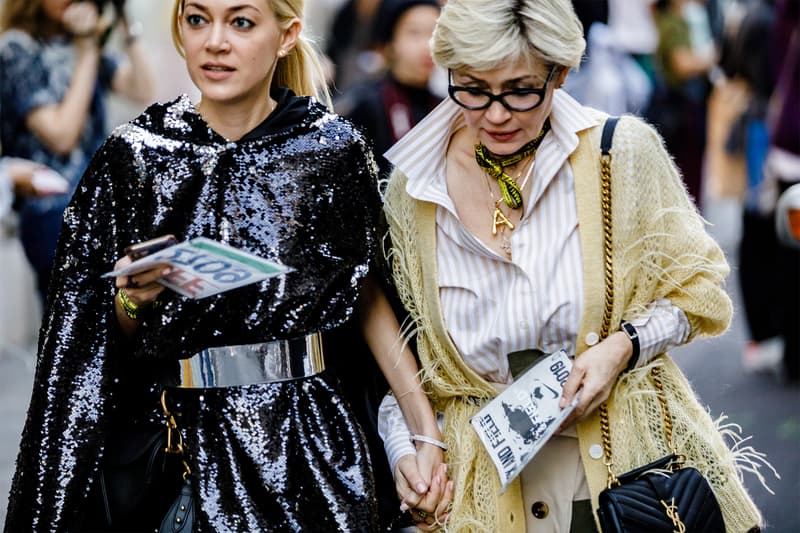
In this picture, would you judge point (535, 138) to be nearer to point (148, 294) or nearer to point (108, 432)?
point (148, 294)

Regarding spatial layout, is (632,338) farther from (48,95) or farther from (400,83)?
(400,83)

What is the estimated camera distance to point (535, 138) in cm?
324

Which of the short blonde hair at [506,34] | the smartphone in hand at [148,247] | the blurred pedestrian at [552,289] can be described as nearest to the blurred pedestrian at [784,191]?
the blurred pedestrian at [552,289]

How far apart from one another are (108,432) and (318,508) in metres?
0.53

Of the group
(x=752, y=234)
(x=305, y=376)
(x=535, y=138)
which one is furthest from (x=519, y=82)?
(x=752, y=234)

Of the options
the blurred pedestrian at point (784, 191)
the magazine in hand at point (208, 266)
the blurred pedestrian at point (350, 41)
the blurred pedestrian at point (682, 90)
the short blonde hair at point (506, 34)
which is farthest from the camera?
the blurred pedestrian at point (682, 90)

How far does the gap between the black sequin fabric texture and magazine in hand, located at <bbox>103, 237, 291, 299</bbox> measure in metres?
0.24

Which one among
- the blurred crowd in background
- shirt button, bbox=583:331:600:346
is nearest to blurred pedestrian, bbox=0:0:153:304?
the blurred crowd in background

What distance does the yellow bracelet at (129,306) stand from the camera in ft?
9.98

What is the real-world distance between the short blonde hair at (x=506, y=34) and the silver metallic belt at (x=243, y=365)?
767mm

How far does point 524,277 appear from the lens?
3.19 meters

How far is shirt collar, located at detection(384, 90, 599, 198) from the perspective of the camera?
10.6ft

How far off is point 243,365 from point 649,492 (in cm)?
99

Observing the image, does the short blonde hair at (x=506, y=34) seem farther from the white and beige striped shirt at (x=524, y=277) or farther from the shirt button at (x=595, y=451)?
the shirt button at (x=595, y=451)
